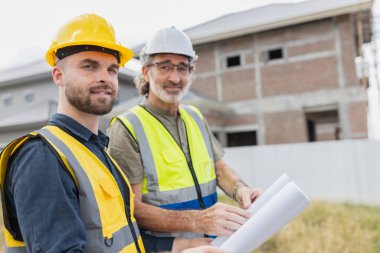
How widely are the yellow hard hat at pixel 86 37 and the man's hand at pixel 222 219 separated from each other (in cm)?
83

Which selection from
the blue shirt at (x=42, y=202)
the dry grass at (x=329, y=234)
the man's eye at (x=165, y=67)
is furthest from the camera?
the dry grass at (x=329, y=234)

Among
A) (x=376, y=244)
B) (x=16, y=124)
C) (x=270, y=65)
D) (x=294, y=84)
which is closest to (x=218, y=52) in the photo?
(x=270, y=65)

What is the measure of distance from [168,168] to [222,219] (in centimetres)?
59

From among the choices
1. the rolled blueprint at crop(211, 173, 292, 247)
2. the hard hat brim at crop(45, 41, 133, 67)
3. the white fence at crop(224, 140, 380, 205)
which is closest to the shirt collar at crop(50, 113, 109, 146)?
the hard hat brim at crop(45, 41, 133, 67)

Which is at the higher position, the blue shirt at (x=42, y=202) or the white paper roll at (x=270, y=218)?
the blue shirt at (x=42, y=202)

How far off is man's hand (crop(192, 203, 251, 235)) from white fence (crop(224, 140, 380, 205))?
26.1 ft

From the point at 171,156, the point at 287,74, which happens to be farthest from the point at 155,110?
the point at 287,74

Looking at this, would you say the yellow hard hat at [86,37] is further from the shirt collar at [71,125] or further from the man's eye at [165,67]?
the man's eye at [165,67]

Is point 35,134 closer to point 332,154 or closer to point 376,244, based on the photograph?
point 376,244

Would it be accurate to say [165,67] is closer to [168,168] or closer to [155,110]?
[155,110]

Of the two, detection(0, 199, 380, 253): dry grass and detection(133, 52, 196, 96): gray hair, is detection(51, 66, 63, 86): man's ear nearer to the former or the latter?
detection(133, 52, 196, 96): gray hair

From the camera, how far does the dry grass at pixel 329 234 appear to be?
5.27 m

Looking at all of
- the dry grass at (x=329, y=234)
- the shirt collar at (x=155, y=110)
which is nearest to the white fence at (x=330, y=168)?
the dry grass at (x=329, y=234)

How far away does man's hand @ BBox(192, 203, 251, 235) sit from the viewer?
A: 4.43ft
